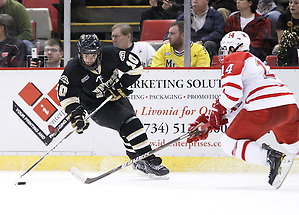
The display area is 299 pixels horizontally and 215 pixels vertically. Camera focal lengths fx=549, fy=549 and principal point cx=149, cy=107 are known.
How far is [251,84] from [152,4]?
1.74 meters

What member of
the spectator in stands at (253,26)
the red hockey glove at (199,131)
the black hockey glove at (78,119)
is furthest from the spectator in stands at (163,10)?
the red hockey glove at (199,131)

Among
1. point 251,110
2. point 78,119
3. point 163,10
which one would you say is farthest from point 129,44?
point 251,110

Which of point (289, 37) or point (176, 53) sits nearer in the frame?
point (289, 37)

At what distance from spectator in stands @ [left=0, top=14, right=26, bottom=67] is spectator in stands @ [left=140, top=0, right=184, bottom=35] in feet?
3.66

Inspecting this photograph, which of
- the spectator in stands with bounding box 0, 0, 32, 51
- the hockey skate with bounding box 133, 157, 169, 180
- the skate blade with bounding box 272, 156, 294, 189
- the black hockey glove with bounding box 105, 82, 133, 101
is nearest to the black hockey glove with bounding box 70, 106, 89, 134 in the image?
the black hockey glove with bounding box 105, 82, 133, 101

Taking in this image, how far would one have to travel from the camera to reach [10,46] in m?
4.95

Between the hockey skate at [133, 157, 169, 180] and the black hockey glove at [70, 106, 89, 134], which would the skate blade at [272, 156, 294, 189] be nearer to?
the hockey skate at [133, 157, 169, 180]

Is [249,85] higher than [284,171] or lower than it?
higher

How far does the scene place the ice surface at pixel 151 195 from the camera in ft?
8.66

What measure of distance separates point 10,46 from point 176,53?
1.50 metres

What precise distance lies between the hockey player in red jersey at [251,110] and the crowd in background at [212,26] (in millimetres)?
1171

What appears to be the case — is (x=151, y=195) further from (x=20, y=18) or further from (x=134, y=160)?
(x=20, y=18)

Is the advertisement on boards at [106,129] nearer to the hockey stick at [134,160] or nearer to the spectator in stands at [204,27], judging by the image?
the spectator in stands at [204,27]

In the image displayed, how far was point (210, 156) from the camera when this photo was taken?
4680 millimetres
